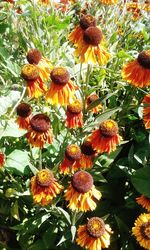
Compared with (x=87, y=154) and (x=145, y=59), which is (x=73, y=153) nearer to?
(x=87, y=154)

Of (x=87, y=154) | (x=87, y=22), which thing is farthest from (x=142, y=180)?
(x=87, y=22)

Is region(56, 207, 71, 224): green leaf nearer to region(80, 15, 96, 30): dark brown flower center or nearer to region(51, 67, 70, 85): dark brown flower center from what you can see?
region(51, 67, 70, 85): dark brown flower center

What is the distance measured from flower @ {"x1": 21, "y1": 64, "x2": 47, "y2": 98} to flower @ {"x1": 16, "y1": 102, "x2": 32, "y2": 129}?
7 cm

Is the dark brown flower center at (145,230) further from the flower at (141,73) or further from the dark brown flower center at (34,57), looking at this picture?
the dark brown flower center at (34,57)

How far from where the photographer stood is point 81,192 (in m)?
1.21

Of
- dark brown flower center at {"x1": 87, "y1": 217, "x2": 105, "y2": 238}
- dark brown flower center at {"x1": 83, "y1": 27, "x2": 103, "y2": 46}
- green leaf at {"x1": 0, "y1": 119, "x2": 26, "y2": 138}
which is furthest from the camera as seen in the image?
green leaf at {"x1": 0, "y1": 119, "x2": 26, "y2": 138}

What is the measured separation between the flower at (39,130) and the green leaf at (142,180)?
0.32 m

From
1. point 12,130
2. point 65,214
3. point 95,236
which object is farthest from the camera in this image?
point 12,130

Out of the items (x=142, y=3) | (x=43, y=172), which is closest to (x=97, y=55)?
(x=43, y=172)

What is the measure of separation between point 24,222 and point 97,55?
0.66m

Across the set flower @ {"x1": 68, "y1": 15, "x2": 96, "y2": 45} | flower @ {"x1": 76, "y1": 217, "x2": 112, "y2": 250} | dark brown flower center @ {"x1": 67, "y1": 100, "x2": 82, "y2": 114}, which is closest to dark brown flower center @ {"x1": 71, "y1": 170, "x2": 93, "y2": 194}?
flower @ {"x1": 76, "y1": 217, "x2": 112, "y2": 250}

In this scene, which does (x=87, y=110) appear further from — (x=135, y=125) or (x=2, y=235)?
(x=2, y=235)

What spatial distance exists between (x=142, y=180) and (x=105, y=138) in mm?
240

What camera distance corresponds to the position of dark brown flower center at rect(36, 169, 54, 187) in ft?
4.01
